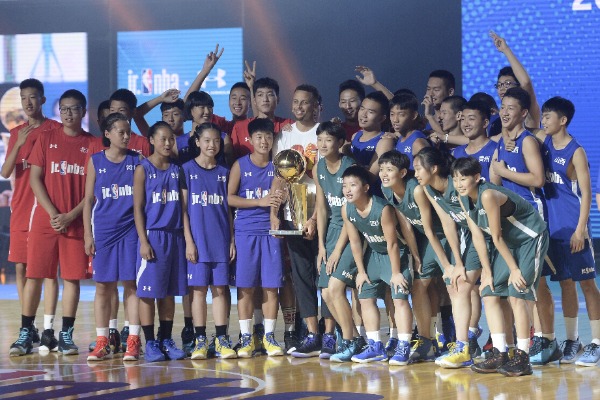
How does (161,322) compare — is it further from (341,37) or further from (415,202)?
(341,37)

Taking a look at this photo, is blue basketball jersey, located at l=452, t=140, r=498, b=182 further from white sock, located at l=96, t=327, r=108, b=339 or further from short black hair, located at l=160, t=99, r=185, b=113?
white sock, located at l=96, t=327, r=108, b=339

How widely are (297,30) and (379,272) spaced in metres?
5.13

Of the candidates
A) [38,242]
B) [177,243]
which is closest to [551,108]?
[177,243]

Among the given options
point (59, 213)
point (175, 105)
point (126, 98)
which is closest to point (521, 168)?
point (175, 105)

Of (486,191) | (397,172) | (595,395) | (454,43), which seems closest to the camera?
(595,395)

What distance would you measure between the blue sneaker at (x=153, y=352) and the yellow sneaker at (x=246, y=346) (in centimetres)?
46

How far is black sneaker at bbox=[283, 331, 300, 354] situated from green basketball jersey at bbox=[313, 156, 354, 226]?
76 centimetres

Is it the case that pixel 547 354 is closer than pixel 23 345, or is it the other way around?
pixel 547 354

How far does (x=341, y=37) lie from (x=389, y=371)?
217 inches

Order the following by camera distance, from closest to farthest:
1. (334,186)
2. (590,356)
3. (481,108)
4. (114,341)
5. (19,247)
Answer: (590,356) < (481,108) < (334,186) < (114,341) < (19,247)

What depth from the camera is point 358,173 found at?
6.41 m

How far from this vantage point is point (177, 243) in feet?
22.5

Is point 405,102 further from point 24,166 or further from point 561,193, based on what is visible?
point 24,166

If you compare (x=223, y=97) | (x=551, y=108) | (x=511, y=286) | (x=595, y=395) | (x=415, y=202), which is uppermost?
(x=223, y=97)
